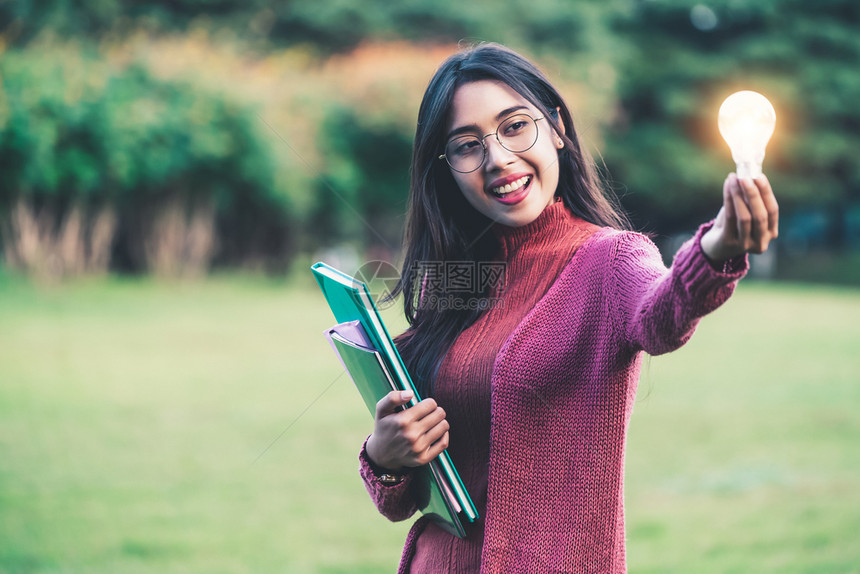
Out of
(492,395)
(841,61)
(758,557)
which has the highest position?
(841,61)

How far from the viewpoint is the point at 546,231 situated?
1.55m

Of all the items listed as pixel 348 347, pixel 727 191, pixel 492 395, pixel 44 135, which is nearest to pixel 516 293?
pixel 492 395

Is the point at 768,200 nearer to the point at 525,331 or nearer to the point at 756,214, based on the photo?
the point at 756,214

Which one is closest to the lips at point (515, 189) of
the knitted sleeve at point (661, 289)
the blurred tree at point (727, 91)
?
the knitted sleeve at point (661, 289)

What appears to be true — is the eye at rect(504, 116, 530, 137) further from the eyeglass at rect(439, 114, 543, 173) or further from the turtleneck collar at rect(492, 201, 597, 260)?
the turtleneck collar at rect(492, 201, 597, 260)

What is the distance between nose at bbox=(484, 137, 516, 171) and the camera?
1481 mm

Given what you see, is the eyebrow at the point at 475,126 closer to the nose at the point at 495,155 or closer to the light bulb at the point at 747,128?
the nose at the point at 495,155

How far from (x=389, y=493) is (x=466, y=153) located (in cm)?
66

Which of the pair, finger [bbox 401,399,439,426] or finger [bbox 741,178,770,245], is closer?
finger [bbox 741,178,770,245]

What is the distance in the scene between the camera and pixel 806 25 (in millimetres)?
19688

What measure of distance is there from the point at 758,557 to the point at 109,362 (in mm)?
6137

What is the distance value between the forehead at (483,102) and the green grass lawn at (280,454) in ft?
2.34

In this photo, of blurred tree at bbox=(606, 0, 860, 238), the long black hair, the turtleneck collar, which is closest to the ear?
the long black hair

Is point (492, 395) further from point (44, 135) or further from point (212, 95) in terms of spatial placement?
point (212, 95)
